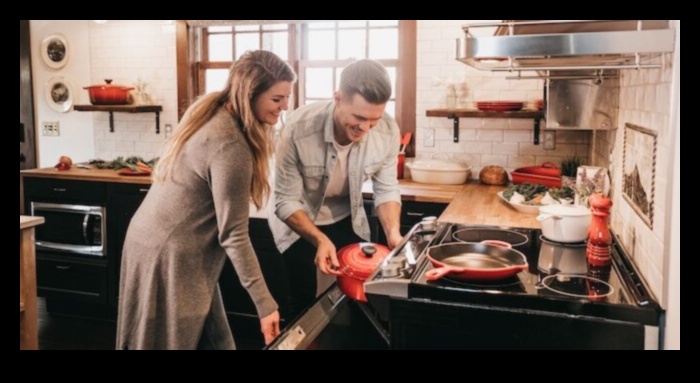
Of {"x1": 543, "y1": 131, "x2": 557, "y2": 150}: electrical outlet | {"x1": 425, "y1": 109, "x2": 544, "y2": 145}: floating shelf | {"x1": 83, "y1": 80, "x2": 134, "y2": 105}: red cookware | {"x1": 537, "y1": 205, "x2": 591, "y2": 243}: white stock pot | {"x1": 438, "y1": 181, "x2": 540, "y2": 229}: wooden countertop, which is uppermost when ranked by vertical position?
{"x1": 83, "y1": 80, "x2": 134, "y2": 105}: red cookware

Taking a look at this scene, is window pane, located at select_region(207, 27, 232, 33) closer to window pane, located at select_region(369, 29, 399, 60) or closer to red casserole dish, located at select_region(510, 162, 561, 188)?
window pane, located at select_region(369, 29, 399, 60)

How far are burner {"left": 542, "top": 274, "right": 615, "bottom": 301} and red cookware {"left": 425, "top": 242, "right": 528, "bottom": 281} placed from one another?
0.29ft

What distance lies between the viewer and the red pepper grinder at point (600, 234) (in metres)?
1.88

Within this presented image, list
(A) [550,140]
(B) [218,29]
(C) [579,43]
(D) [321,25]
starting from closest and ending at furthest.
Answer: (C) [579,43] < (A) [550,140] < (D) [321,25] < (B) [218,29]

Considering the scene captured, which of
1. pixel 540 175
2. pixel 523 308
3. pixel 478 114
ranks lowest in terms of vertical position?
pixel 523 308

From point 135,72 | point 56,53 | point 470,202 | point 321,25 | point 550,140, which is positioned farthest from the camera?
point 56,53

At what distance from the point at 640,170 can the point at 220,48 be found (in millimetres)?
3605

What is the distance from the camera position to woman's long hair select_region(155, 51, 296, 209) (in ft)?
6.40

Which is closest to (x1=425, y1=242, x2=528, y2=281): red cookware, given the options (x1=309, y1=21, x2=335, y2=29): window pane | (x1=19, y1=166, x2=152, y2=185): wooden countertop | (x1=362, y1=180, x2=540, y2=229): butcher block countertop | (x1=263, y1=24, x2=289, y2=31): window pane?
(x1=362, y1=180, x2=540, y2=229): butcher block countertop

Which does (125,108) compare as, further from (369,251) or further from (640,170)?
(640,170)

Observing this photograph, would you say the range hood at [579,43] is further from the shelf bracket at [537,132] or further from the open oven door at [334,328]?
the shelf bracket at [537,132]

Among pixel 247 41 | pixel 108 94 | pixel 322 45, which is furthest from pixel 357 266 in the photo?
pixel 108 94

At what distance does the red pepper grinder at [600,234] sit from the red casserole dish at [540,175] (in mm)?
1724

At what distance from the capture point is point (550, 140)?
13.2 ft
